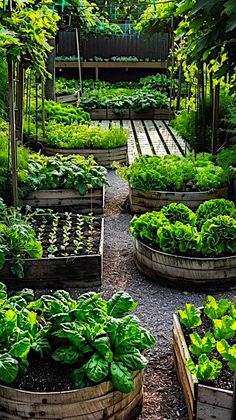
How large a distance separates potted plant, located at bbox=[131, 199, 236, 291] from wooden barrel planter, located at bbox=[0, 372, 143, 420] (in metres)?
1.83

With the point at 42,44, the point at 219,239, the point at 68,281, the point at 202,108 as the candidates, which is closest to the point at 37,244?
the point at 68,281

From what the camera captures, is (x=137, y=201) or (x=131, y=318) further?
(x=137, y=201)

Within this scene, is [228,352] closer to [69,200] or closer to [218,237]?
[218,237]

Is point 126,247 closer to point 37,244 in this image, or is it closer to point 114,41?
point 37,244

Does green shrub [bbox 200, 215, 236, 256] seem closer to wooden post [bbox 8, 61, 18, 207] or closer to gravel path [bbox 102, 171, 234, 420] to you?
gravel path [bbox 102, 171, 234, 420]

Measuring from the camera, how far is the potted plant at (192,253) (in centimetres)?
430

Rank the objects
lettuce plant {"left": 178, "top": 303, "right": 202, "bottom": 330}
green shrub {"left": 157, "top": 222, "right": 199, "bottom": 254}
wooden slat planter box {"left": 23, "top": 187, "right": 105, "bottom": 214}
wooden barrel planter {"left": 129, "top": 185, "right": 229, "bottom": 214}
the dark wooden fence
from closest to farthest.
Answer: lettuce plant {"left": 178, "top": 303, "right": 202, "bottom": 330} < green shrub {"left": 157, "top": 222, "right": 199, "bottom": 254} < wooden barrel planter {"left": 129, "top": 185, "right": 229, "bottom": 214} < wooden slat planter box {"left": 23, "top": 187, "right": 105, "bottom": 214} < the dark wooden fence

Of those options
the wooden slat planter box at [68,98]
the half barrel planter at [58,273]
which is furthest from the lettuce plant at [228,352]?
the wooden slat planter box at [68,98]

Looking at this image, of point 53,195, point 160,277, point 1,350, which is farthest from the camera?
point 53,195

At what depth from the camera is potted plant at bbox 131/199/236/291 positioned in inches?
169

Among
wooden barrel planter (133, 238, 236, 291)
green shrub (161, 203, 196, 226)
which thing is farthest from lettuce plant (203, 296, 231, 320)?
green shrub (161, 203, 196, 226)

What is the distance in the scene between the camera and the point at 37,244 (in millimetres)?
Answer: 4441

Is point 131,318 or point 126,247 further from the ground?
point 131,318

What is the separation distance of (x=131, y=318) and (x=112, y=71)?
1781 cm
